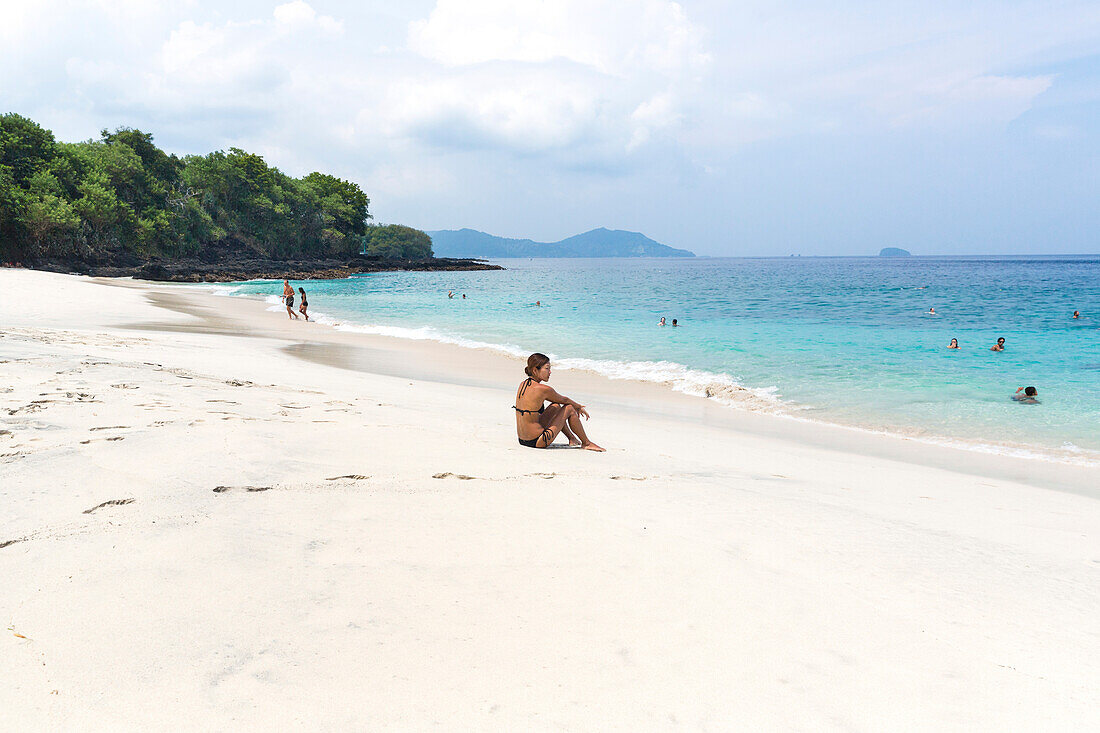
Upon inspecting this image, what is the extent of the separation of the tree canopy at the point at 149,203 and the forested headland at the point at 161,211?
0.11 meters

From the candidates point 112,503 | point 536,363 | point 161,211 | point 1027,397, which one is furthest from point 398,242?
point 112,503

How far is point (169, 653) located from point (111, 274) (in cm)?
6229

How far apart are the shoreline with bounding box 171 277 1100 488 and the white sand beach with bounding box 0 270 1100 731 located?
153 cm

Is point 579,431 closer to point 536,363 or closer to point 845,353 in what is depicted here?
point 536,363

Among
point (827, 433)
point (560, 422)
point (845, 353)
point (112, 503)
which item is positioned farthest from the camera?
point (845, 353)

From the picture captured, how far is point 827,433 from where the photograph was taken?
33.3ft

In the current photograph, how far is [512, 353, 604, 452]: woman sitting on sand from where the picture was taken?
6758mm

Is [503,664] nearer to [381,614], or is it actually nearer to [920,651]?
[381,614]

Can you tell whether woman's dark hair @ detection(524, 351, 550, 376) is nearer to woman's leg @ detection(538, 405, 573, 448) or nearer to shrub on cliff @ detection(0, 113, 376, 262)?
woman's leg @ detection(538, 405, 573, 448)

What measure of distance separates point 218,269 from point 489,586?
73.4m

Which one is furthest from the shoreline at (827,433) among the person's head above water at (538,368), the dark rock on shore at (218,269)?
the dark rock on shore at (218,269)

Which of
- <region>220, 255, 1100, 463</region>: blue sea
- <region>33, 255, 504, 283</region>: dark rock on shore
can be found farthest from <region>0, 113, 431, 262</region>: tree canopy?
<region>220, 255, 1100, 463</region>: blue sea

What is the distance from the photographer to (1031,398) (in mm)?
12844

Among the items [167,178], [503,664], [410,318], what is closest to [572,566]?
[503,664]
